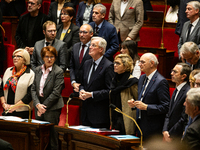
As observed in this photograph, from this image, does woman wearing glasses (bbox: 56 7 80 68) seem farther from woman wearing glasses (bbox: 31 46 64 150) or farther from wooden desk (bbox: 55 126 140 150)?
wooden desk (bbox: 55 126 140 150)

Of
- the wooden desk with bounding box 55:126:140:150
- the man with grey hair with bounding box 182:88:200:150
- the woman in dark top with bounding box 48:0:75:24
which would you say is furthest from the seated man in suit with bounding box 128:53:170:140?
the woman in dark top with bounding box 48:0:75:24

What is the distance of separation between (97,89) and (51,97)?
0.46 meters

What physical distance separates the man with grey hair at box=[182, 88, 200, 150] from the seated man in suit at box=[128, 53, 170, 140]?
→ 647 mm

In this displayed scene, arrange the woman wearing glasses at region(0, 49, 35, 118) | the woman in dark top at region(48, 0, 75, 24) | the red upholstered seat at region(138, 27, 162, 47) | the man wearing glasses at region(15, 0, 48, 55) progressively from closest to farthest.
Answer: the woman wearing glasses at region(0, 49, 35, 118), the man wearing glasses at region(15, 0, 48, 55), the woman in dark top at region(48, 0, 75, 24), the red upholstered seat at region(138, 27, 162, 47)

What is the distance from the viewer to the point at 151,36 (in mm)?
5090

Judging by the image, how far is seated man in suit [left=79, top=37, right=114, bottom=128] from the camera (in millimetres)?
3055

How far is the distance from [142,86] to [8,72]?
147cm

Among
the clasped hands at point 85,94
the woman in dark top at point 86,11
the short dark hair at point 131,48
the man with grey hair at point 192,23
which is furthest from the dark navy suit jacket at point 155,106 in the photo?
the woman in dark top at point 86,11

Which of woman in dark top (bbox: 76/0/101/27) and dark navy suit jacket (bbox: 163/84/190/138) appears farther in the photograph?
woman in dark top (bbox: 76/0/101/27)

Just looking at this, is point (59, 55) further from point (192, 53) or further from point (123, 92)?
point (192, 53)

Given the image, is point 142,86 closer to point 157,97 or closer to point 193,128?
point 157,97

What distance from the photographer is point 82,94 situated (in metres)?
3.06

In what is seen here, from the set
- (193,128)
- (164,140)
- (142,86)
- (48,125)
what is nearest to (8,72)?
(48,125)

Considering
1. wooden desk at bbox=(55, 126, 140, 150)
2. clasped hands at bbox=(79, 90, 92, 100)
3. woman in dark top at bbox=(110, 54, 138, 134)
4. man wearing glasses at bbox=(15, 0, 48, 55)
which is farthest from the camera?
man wearing glasses at bbox=(15, 0, 48, 55)
